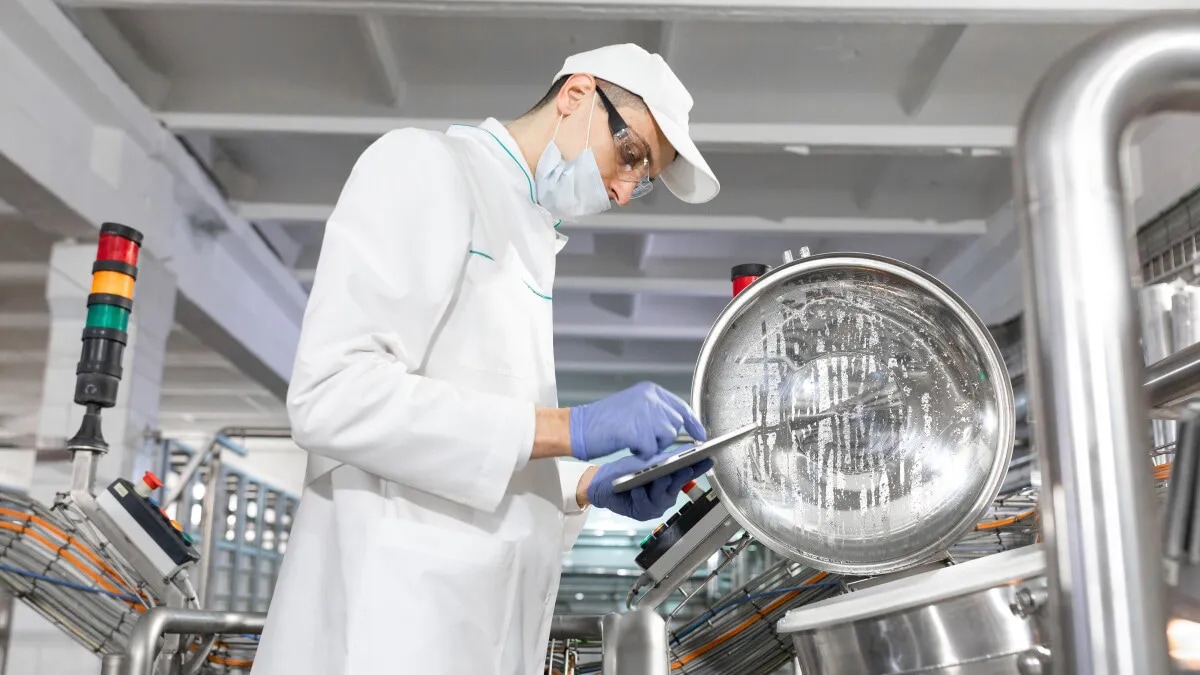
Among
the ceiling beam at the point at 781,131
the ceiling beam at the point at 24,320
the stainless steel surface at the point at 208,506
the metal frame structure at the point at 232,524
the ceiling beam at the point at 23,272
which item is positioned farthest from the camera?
the ceiling beam at the point at 24,320

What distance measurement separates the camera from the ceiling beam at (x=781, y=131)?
152 inches

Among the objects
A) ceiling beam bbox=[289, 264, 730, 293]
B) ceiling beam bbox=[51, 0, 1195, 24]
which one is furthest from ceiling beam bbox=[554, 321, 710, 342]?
ceiling beam bbox=[51, 0, 1195, 24]

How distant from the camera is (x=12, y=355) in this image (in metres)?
6.96

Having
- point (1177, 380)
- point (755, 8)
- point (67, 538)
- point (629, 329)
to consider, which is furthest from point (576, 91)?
point (629, 329)

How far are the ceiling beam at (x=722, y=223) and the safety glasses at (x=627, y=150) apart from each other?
3304mm

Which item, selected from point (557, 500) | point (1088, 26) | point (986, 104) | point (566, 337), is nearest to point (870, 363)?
point (557, 500)

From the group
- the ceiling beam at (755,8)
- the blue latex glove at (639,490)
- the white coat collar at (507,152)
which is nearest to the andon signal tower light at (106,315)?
the white coat collar at (507,152)

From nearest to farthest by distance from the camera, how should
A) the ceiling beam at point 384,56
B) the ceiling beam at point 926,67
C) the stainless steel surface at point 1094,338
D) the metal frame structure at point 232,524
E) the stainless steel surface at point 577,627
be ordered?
1. the stainless steel surface at point 1094,338
2. the stainless steel surface at point 577,627
3. the metal frame structure at point 232,524
4. the ceiling beam at point 384,56
5. the ceiling beam at point 926,67

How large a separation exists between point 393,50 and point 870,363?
3.10 meters

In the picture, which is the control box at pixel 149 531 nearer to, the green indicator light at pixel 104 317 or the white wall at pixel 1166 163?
the green indicator light at pixel 104 317

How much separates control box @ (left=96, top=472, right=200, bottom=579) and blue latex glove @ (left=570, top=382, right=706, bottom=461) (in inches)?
45.7

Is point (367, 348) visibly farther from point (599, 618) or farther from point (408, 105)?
point (408, 105)

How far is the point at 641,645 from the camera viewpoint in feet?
4.20

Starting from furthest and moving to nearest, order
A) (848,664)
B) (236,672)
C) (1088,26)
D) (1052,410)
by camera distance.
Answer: (1088,26) → (236,672) → (848,664) → (1052,410)
